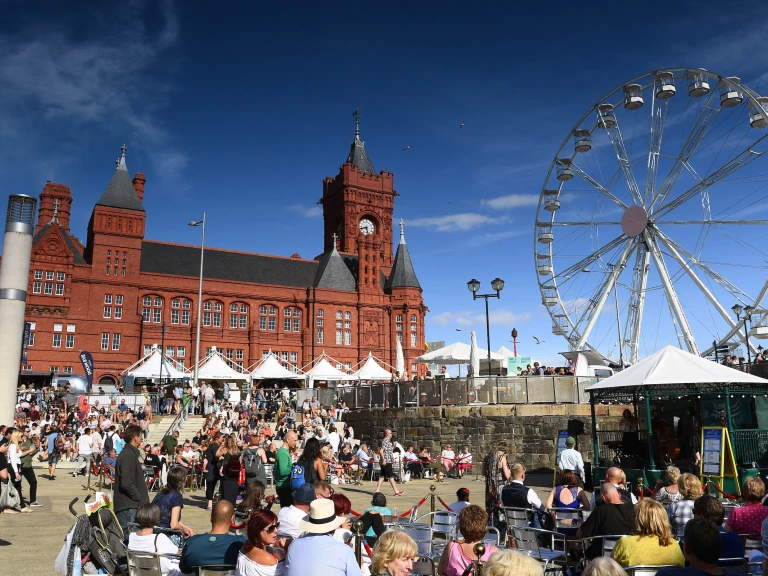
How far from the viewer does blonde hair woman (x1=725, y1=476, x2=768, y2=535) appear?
6.26m

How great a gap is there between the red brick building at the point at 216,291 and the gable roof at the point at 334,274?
122mm

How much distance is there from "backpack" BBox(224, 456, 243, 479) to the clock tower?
54.2 m

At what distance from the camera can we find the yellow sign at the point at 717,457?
12.9 meters

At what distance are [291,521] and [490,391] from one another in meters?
18.9

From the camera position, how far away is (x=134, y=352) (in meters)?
51.5

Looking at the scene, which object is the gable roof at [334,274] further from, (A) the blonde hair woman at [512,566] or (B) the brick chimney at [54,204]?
(A) the blonde hair woman at [512,566]

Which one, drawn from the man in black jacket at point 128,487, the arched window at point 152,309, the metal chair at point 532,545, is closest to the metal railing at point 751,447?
the metal chair at point 532,545

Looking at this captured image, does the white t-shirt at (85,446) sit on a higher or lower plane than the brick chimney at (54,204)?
lower

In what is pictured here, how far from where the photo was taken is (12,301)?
51.5 feet

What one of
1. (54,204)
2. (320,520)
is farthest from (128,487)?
(54,204)

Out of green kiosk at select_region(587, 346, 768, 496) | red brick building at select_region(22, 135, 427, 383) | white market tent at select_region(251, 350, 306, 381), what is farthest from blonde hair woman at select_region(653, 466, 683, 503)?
red brick building at select_region(22, 135, 427, 383)

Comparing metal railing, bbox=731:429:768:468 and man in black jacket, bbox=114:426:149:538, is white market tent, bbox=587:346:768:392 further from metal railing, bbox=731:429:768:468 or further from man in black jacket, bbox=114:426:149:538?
man in black jacket, bbox=114:426:149:538

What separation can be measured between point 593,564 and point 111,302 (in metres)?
53.6

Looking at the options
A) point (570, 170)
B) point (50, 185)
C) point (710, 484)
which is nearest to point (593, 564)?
point (710, 484)
